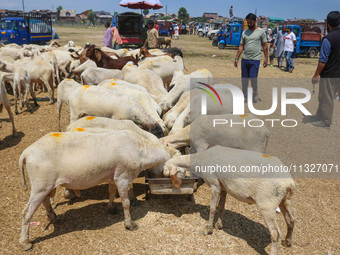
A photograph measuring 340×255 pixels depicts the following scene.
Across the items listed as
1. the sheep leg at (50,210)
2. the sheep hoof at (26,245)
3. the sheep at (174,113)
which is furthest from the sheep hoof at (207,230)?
the sheep at (174,113)

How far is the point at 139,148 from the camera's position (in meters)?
4.39

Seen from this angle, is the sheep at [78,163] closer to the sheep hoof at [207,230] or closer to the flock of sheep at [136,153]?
the flock of sheep at [136,153]

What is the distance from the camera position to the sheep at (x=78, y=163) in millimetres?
3795

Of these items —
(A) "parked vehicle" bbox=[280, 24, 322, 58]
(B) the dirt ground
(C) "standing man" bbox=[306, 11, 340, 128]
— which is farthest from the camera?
(A) "parked vehicle" bbox=[280, 24, 322, 58]

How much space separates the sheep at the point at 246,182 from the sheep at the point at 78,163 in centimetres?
70

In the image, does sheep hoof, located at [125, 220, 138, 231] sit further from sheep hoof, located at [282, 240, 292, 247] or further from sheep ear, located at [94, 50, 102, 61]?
sheep ear, located at [94, 50, 102, 61]

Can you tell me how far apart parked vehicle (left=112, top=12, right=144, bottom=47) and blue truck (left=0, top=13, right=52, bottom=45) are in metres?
6.28

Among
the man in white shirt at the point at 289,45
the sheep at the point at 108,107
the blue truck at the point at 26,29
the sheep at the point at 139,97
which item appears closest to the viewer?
the sheep at the point at 108,107

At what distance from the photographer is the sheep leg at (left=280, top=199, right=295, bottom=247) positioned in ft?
12.5

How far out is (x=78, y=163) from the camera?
3.92 m

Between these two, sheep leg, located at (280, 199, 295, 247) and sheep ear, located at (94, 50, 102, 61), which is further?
sheep ear, located at (94, 50, 102, 61)

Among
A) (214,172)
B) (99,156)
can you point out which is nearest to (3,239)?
(99,156)

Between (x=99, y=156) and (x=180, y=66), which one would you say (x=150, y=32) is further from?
(x=99, y=156)

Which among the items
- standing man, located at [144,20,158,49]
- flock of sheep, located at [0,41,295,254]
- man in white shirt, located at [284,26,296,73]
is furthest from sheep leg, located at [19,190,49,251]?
man in white shirt, located at [284,26,296,73]
